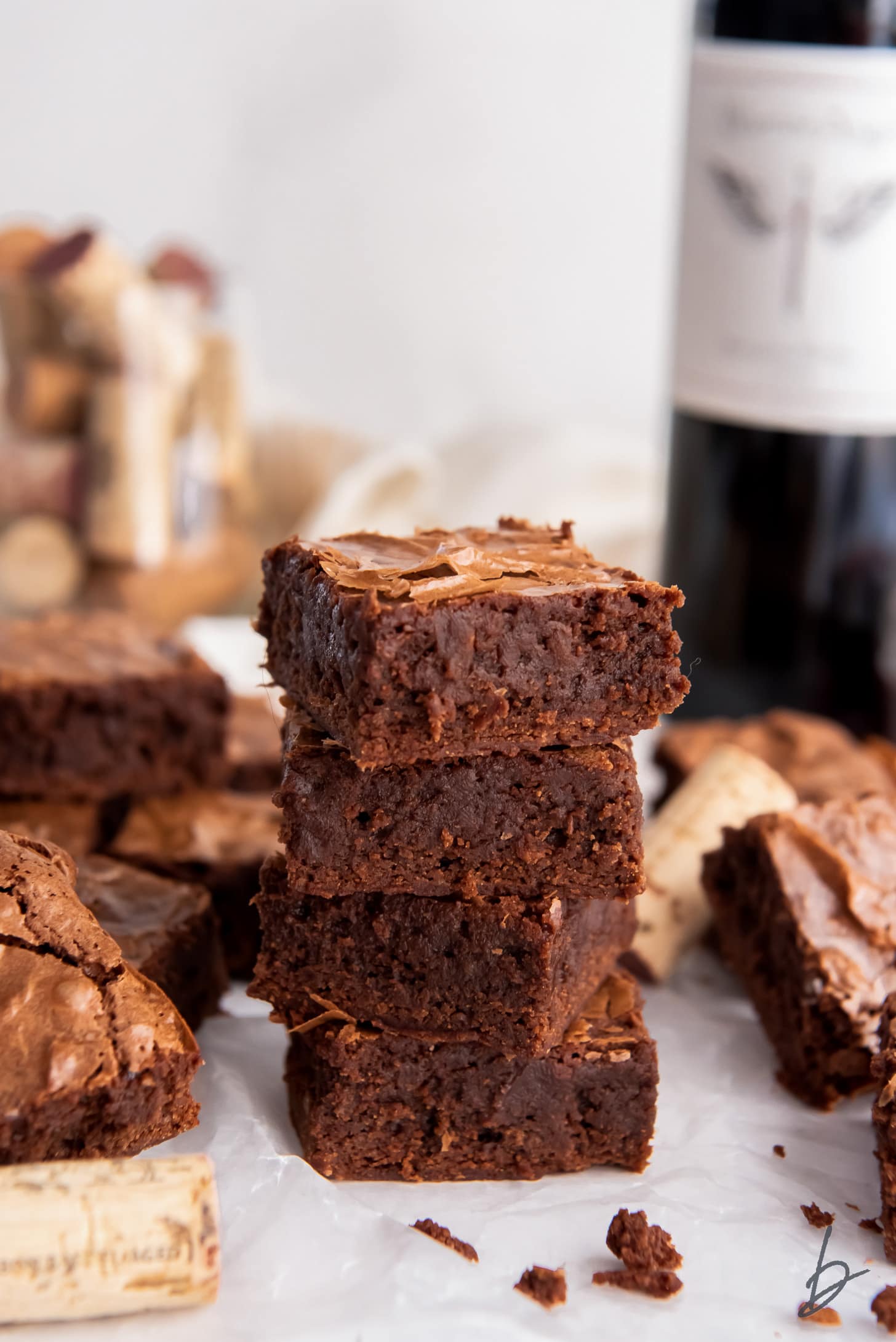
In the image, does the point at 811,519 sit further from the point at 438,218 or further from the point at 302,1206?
the point at 438,218

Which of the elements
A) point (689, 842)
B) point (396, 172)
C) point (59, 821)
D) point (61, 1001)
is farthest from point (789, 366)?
point (396, 172)

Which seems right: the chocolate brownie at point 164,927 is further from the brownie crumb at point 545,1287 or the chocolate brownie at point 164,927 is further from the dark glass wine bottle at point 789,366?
the dark glass wine bottle at point 789,366

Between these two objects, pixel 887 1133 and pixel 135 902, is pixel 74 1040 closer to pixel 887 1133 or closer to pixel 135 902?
pixel 135 902

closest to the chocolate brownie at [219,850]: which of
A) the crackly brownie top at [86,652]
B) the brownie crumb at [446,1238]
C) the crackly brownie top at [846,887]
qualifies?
the crackly brownie top at [86,652]

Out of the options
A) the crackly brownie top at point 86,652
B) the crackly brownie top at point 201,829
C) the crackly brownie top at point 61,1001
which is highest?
the crackly brownie top at point 86,652

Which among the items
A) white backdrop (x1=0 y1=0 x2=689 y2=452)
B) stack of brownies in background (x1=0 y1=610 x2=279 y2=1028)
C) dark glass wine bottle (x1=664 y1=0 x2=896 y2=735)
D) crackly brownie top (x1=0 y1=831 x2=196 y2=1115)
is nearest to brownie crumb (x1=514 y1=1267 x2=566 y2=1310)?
crackly brownie top (x1=0 y1=831 x2=196 y2=1115)

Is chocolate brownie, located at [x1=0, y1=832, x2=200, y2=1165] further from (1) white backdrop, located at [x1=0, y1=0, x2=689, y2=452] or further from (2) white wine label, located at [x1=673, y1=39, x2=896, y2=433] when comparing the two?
(1) white backdrop, located at [x1=0, y1=0, x2=689, y2=452]
